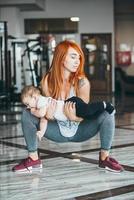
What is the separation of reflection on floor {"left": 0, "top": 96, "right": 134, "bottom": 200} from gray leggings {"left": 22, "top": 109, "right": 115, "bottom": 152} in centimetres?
27

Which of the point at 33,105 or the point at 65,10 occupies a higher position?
the point at 65,10

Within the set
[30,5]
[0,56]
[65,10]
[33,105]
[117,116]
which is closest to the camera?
[33,105]

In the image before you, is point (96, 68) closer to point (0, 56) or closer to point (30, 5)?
point (30, 5)

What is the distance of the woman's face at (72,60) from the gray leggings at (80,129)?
432 millimetres

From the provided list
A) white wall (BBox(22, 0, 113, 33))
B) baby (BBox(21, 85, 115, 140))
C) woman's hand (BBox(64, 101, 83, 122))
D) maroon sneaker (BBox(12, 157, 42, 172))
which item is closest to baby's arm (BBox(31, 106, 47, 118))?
baby (BBox(21, 85, 115, 140))

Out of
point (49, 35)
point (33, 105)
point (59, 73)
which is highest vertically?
point (49, 35)

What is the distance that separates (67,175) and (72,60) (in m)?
0.91

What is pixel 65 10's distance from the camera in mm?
16297

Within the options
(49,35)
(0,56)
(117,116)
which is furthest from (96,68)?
(117,116)

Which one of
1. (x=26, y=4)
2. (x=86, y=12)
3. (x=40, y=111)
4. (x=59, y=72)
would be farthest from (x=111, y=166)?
(x=86, y=12)

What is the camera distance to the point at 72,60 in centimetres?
348

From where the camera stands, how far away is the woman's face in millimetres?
3473

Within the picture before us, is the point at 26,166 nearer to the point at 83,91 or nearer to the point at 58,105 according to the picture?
the point at 58,105

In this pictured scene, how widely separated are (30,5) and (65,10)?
2129 millimetres
